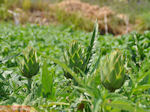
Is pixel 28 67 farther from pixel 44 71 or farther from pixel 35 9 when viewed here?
pixel 35 9

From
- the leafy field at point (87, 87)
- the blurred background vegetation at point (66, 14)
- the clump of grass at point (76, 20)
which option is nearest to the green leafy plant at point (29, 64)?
the leafy field at point (87, 87)

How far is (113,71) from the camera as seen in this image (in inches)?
22.2

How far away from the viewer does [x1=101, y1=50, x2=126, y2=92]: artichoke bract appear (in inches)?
22.3

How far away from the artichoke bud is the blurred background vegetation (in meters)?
4.91

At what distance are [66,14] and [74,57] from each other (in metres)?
6.55

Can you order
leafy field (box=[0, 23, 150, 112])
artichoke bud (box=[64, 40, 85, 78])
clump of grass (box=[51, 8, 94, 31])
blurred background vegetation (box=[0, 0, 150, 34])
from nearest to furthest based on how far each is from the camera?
leafy field (box=[0, 23, 150, 112]), artichoke bud (box=[64, 40, 85, 78]), clump of grass (box=[51, 8, 94, 31]), blurred background vegetation (box=[0, 0, 150, 34])

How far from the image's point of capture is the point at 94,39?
2.71 feet

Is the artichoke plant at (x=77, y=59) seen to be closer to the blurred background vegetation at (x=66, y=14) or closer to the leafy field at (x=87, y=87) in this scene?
the leafy field at (x=87, y=87)

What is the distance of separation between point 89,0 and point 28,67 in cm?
1049

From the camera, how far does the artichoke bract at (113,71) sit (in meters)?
0.57

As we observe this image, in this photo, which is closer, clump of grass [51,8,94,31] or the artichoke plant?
the artichoke plant

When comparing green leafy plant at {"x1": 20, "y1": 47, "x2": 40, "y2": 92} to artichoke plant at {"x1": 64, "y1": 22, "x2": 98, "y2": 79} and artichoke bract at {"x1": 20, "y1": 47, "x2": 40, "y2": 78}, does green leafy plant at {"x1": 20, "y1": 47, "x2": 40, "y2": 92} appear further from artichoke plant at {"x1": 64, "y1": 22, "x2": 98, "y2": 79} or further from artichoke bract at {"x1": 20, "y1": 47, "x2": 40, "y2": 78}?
artichoke plant at {"x1": 64, "y1": 22, "x2": 98, "y2": 79}

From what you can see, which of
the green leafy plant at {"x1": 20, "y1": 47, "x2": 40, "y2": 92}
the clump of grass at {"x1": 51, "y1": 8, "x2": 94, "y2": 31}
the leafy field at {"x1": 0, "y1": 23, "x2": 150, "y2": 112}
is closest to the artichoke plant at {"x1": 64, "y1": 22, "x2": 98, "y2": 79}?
the leafy field at {"x1": 0, "y1": 23, "x2": 150, "y2": 112}

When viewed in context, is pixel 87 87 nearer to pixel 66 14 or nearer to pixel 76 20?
pixel 76 20
